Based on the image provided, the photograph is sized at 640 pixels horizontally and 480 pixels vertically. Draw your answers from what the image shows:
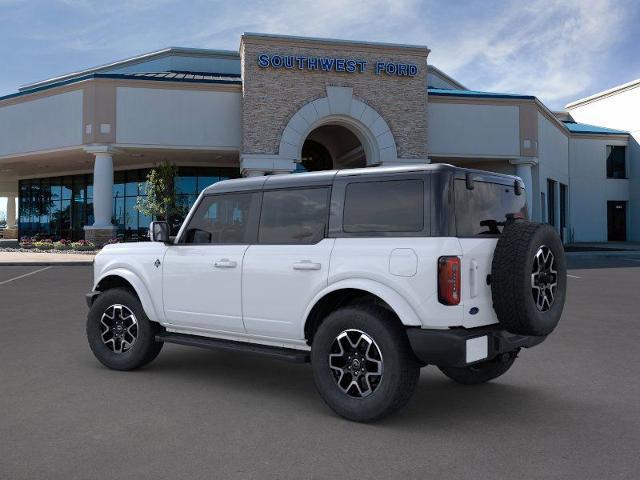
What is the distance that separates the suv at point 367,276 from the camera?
4320 mm

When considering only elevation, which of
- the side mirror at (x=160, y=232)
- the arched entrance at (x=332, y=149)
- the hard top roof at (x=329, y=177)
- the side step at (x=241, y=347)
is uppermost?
the arched entrance at (x=332, y=149)

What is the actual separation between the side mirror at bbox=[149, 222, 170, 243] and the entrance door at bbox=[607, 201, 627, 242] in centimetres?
4413

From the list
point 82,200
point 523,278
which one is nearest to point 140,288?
point 523,278

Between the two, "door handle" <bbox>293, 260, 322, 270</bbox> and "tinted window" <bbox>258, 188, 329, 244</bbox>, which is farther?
"tinted window" <bbox>258, 188, 329, 244</bbox>

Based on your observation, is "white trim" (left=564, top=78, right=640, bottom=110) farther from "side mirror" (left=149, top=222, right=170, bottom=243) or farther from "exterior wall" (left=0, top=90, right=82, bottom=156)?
"side mirror" (left=149, top=222, right=170, bottom=243)

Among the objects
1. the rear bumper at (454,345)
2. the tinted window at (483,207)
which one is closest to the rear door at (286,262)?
the rear bumper at (454,345)

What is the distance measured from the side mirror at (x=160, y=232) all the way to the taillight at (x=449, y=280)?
2.88 m

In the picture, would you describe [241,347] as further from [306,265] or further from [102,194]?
[102,194]

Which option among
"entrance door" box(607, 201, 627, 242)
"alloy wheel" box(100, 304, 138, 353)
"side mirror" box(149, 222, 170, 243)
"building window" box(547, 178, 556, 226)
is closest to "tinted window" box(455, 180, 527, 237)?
"side mirror" box(149, 222, 170, 243)

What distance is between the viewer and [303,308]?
489cm

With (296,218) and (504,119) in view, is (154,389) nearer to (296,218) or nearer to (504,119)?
(296,218)

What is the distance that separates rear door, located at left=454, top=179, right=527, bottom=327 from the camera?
434 centimetres

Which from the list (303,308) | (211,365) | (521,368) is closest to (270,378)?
(211,365)

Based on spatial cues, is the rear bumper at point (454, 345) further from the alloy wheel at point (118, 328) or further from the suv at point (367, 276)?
the alloy wheel at point (118, 328)
